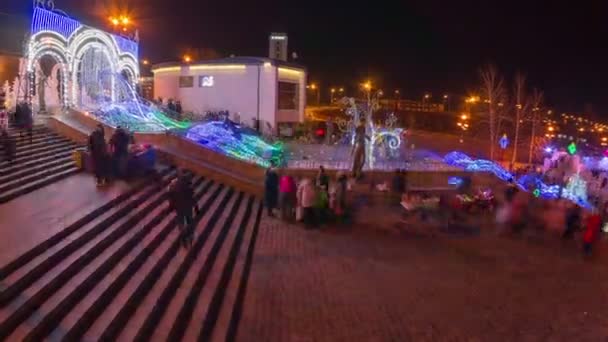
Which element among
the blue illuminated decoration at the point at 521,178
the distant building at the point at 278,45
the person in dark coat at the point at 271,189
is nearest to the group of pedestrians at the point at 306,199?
the person in dark coat at the point at 271,189

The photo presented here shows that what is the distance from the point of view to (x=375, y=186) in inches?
731

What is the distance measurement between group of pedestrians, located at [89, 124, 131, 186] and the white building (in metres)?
18.3

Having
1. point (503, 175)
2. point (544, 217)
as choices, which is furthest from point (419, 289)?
point (503, 175)

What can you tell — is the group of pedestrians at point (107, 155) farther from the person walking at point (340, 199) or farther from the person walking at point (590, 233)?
the person walking at point (590, 233)

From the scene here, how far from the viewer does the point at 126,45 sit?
82.2 ft

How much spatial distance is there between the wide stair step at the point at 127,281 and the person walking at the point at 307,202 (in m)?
3.13

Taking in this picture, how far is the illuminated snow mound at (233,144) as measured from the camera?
18.7 metres

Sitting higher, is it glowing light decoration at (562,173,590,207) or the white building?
the white building

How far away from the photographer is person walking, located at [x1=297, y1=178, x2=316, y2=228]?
47.7 feet

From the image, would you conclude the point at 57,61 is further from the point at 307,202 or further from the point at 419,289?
the point at 419,289

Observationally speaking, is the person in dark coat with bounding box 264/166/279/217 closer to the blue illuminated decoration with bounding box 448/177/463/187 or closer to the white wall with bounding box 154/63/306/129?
the blue illuminated decoration with bounding box 448/177/463/187

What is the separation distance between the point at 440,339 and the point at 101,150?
331 inches

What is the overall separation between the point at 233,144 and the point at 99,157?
803 centimetres

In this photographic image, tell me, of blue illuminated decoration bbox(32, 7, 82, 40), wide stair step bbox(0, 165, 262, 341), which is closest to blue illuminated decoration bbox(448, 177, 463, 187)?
wide stair step bbox(0, 165, 262, 341)
